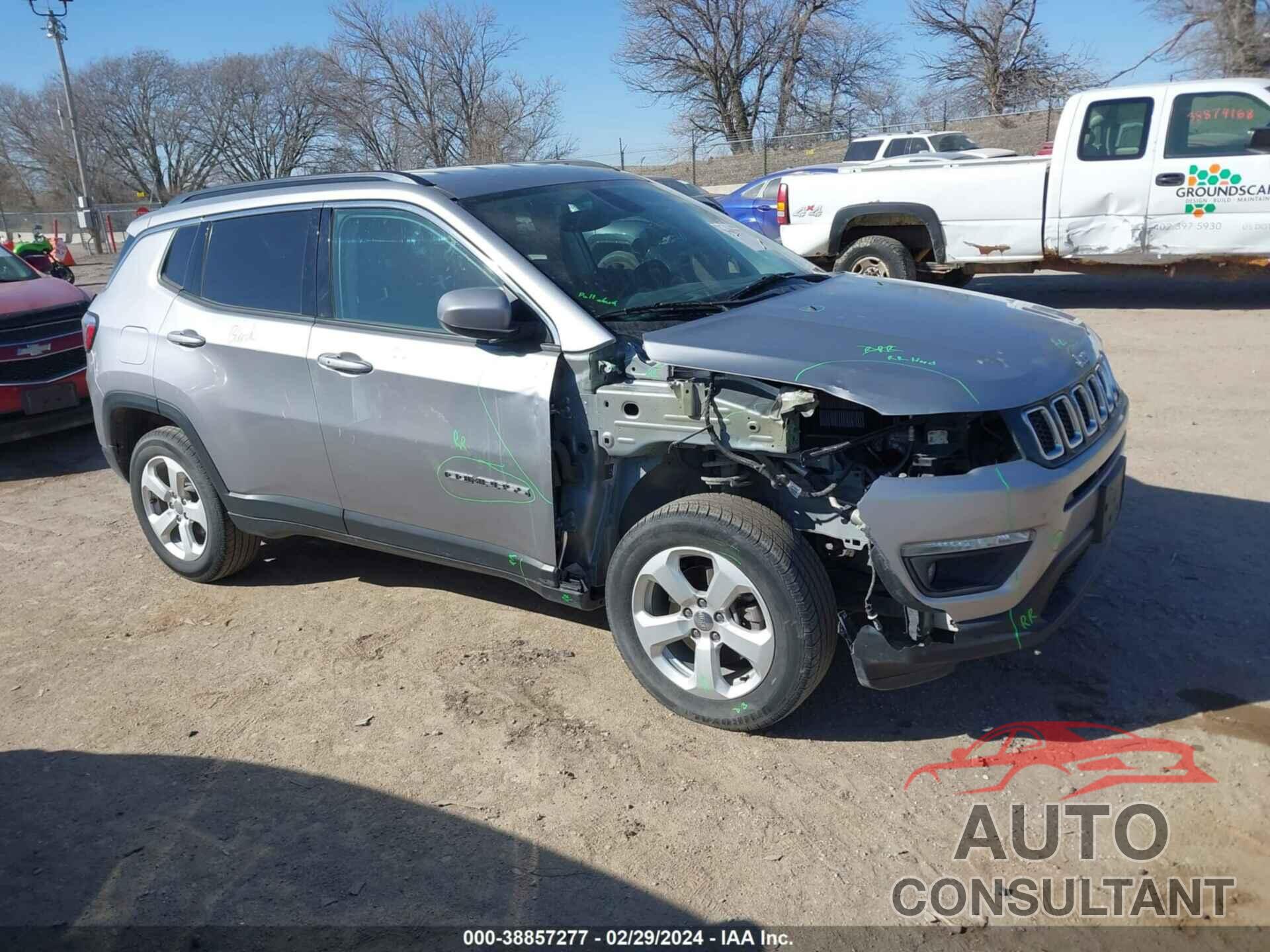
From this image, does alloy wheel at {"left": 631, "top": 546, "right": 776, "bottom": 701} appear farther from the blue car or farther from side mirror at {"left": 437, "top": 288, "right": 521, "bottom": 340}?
the blue car

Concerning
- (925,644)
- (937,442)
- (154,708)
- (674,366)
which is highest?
(674,366)

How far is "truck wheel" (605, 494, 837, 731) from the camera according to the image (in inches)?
129

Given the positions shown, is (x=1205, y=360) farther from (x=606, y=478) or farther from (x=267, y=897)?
(x=267, y=897)

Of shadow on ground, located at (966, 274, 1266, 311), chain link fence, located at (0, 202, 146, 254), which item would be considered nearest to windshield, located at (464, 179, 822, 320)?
shadow on ground, located at (966, 274, 1266, 311)

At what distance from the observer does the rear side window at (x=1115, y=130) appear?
984 centimetres

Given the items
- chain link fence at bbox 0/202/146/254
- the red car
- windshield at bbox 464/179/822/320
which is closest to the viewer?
windshield at bbox 464/179/822/320

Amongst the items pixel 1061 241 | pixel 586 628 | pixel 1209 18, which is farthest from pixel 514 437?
pixel 1209 18

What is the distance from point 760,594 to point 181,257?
3437 mm

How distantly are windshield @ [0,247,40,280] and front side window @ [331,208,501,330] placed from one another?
6.41m

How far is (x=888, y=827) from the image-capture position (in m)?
3.10

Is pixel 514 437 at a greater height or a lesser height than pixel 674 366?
lesser

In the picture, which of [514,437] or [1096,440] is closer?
[1096,440]

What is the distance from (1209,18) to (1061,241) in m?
28.9

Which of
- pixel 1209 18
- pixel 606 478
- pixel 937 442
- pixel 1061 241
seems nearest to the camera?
pixel 937 442
